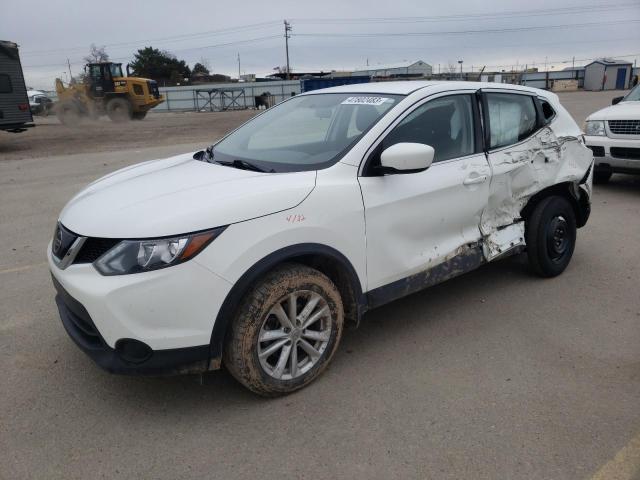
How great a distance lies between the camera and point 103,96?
89.8 feet

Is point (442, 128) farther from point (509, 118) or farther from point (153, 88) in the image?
point (153, 88)

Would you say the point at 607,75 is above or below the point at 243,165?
below

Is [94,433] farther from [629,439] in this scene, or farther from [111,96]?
[111,96]

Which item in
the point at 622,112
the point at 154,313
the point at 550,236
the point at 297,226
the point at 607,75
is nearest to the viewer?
the point at 154,313

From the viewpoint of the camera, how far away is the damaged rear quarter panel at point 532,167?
3967mm

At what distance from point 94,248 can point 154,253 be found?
0.39m

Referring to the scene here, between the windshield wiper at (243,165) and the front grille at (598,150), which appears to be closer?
the windshield wiper at (243,165)

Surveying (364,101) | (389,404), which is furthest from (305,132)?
(389,404)

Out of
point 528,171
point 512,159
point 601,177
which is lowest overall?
point 601,177

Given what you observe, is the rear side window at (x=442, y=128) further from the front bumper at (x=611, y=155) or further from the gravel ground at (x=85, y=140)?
the gravel ground at (x=85, y=140)

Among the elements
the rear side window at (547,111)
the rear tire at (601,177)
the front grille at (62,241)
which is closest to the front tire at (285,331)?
the front grille at (62,241)

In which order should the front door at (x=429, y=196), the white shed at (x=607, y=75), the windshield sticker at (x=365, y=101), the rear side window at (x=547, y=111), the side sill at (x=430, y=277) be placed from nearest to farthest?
the front door at (x=429, y=196) < the side sill at (x=430, y=277) < the windshield sticker at (x=365, y=101) < the rear side window at (x=547, y=111) < the white shed at (x=607, y=75)

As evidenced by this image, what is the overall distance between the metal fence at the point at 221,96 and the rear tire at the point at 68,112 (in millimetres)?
19855

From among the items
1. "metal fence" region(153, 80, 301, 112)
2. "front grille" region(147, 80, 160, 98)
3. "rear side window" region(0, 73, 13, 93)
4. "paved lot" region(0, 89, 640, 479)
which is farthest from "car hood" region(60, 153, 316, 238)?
"metal fence" region(153, 80, 301, 112)
